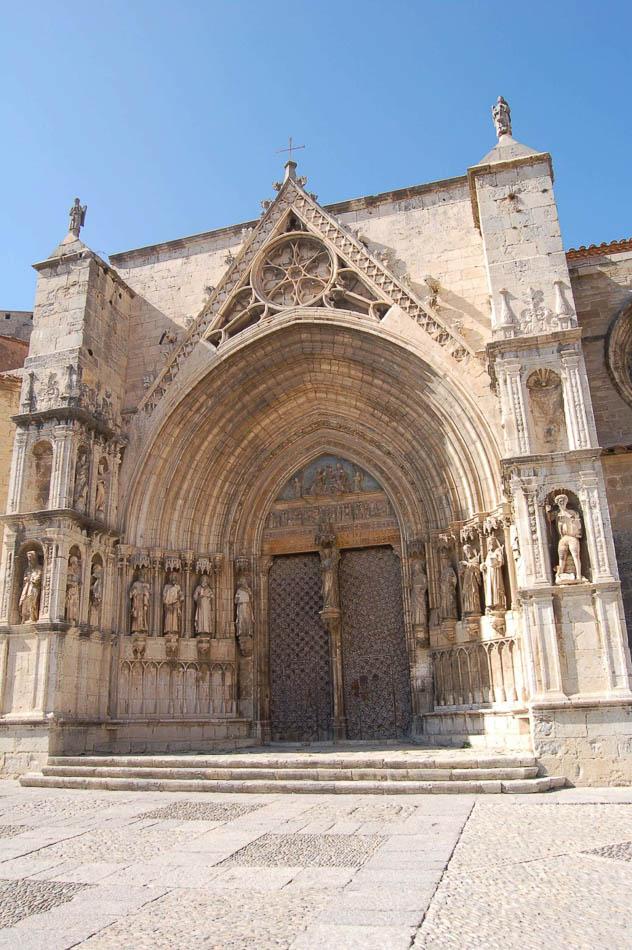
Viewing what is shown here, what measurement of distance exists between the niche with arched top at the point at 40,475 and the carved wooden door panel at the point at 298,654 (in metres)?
4.21

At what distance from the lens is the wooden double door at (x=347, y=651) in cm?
1273

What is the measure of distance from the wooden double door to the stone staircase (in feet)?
9.84

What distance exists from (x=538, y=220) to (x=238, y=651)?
8.29 metres

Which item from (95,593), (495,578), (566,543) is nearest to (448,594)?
(495,578)

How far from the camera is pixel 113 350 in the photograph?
45.1ft

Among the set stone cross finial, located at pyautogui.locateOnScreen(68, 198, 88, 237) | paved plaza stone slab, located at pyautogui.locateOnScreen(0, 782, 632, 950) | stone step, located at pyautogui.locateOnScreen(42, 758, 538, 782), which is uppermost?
stone cross finial, located at pyautogui.locateOnScreen(68, 198, 88, 237)

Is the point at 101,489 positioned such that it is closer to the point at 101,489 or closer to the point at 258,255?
the point at 101,489

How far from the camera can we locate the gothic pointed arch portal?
12805mm

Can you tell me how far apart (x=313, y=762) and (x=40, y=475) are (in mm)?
6316

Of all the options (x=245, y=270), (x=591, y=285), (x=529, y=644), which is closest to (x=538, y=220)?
(x=591, y=285)

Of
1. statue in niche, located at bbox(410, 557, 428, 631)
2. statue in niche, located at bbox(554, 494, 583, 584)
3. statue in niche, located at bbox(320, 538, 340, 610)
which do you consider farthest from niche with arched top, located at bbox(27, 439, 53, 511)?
statue in niche, located at bbox(554, 494, 583, 584)

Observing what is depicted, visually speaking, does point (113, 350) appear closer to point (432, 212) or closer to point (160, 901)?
point (432, 212)

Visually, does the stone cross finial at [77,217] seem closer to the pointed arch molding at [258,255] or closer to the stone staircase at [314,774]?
the pointed arch molding at [258,255]

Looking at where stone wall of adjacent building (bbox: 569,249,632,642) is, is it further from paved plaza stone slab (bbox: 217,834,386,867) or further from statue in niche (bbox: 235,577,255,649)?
paved plaza stone slab (bbox: 217,834,386,867)
